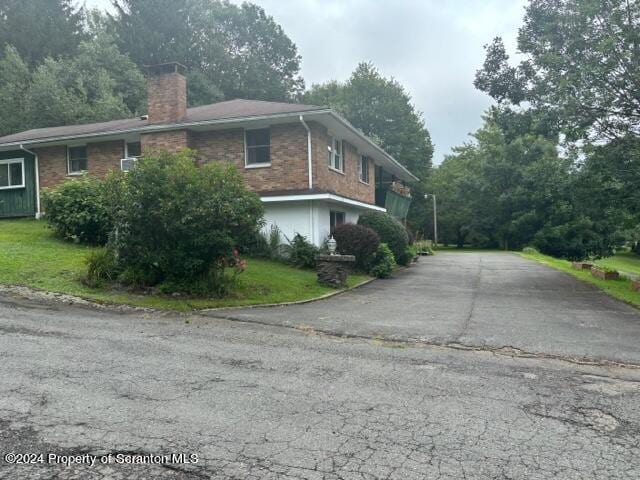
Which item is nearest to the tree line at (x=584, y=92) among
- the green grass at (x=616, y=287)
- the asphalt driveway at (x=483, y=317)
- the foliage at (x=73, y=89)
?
the green grass at (x=616, y=287)

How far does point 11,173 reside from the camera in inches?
805

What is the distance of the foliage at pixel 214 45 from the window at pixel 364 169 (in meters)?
20.9

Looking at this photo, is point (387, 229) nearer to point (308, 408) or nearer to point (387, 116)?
point (308, 408)

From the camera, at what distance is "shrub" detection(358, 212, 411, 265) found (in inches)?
746

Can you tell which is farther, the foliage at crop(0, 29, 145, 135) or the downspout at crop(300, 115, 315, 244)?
the foliage at crop(0, 29, 145, 135)

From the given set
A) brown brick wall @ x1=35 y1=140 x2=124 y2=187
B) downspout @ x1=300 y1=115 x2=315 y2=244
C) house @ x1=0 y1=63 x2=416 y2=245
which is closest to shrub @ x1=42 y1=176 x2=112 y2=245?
house @ x1=0 y1=63 x2=416 y2=245

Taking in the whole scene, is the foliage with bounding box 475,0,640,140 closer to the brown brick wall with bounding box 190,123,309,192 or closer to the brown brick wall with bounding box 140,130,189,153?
the brown brick wall with bounding box 190,123,309,192

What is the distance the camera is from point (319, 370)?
5695 millimetres

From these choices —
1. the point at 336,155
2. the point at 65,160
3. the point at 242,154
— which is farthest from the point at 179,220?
the point at 65,160

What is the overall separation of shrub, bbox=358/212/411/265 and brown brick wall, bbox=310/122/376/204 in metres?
1.46

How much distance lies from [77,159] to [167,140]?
4.74 m

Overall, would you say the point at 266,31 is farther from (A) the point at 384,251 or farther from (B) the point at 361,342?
(B) the point at 361,342

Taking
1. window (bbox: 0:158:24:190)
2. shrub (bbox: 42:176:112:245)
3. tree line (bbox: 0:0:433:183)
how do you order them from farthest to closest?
tree line (bbox: 0:0:433:183) < window (bbox: 0:158:24:190) < shrub (bbox: 42:176:112:245)

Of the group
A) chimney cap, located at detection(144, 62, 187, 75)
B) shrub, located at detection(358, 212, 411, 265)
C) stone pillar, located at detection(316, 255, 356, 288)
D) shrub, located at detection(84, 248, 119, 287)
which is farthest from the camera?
shrub, located at detection(358, 212, 411, 265)
